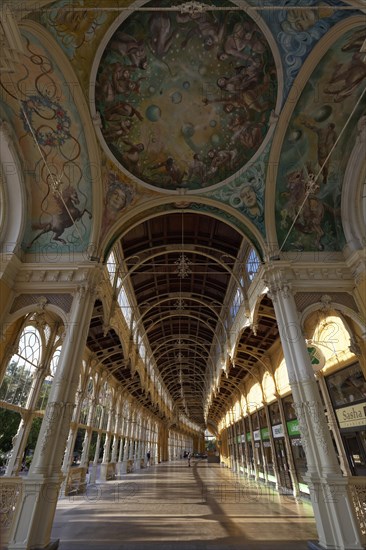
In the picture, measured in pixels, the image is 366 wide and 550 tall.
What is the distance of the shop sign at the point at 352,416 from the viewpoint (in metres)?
10.1

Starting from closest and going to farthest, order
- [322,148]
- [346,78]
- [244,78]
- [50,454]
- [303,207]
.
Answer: [50,454] → [346,78] → [244,78] → [322,148] → [303,207]

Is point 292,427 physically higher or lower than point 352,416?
higher

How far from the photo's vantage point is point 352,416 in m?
10.6

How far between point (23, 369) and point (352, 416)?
12746 mm

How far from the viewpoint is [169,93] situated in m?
9.26

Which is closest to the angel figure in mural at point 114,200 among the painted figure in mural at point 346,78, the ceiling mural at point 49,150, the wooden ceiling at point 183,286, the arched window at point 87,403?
the ceiling mural at point 49,150

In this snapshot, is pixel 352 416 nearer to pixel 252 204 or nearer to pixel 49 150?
pixel 252 204

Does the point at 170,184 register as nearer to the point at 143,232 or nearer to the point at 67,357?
the point at 143,232

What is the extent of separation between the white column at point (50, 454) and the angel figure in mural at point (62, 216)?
3.23 metres

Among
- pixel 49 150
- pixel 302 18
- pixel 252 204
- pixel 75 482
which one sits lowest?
pixel 75 482

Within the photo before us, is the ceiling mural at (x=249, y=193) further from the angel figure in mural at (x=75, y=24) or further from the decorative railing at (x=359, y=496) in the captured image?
the decorative railing at (x=359, y=496)

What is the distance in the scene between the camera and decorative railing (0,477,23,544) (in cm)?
661

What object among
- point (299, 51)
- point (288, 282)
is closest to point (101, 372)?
point (288, 282)

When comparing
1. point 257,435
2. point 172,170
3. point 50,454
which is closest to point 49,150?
point 172,170
